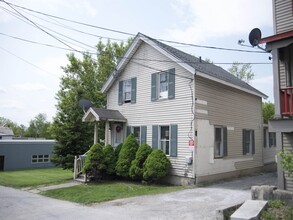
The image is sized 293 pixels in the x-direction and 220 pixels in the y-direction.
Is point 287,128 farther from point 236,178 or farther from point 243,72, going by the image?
point 243,72

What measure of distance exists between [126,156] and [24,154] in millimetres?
23203

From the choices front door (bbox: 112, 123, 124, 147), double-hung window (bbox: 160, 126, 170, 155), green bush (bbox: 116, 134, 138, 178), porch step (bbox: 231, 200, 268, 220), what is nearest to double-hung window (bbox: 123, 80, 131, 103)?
front door (bbox: 112, 123, 124, 147)

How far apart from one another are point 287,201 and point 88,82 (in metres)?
22.6

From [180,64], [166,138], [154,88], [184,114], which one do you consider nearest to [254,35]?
[180,64]

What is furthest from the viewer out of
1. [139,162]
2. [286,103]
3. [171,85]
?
[171,85]

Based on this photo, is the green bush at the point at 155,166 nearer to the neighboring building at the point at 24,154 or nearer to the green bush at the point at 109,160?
the green bush at the point at 109,160

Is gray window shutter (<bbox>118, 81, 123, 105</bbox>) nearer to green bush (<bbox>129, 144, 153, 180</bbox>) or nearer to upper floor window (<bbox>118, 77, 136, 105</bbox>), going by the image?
upper floor window (<bbox>118, 77, 136, 105</bbox>)

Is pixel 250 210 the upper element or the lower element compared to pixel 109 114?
lower

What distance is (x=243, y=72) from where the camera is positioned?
3369 centimetres

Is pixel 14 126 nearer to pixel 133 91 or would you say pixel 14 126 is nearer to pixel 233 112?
pixel 133 91

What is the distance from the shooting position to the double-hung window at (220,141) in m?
→ 14.9

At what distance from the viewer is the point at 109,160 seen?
50.3 feet

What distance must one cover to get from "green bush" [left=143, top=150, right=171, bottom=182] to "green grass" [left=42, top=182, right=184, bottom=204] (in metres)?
0.50

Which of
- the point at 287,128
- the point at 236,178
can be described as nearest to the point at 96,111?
the point at 236,178
